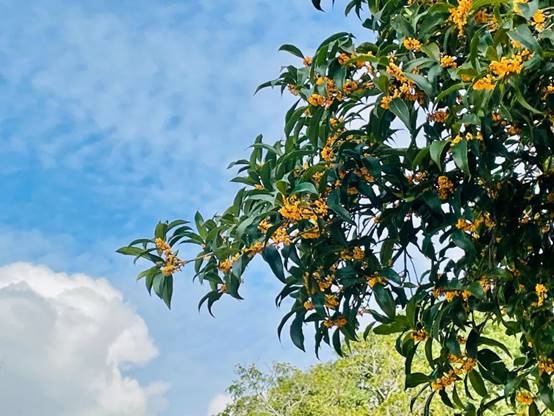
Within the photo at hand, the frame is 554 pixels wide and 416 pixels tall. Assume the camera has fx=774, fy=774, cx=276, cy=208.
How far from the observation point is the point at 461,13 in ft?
6.68

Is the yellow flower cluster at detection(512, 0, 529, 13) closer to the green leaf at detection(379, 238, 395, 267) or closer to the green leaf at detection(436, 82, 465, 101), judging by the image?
the green leaf at detection(436, 82, 465, 101)

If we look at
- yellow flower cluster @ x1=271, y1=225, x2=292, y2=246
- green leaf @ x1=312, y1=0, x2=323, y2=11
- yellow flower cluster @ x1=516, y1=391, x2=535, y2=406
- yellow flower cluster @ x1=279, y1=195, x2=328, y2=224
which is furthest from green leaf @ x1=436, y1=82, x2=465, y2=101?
yellow flower cluster @ x1=516, y1=391, x2=535, y2=406

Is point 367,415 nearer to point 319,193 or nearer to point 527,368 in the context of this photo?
point 527,368

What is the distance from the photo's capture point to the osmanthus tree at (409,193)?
1918mm

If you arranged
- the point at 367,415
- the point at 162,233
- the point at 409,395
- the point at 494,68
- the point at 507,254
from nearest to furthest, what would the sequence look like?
1. the point at 494,68
2. the point at 162,233
3. the point at 507,254
4. the point at 409,395
5. the point at 367,415

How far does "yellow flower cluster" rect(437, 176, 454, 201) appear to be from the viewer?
2031mm

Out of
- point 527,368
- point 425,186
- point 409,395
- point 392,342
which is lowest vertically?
point 527,368

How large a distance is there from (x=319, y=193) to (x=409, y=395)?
542 cm

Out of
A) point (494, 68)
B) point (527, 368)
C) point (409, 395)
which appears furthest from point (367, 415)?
point (494, 68)

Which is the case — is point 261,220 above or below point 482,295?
above

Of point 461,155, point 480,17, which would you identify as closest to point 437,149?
point 461,155

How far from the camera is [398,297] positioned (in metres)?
2.19

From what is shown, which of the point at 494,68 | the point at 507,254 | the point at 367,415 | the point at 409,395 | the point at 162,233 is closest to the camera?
the point at 494,68

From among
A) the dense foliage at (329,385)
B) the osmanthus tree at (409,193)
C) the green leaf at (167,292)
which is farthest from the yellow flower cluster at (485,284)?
the dense foliage at (329,385)
